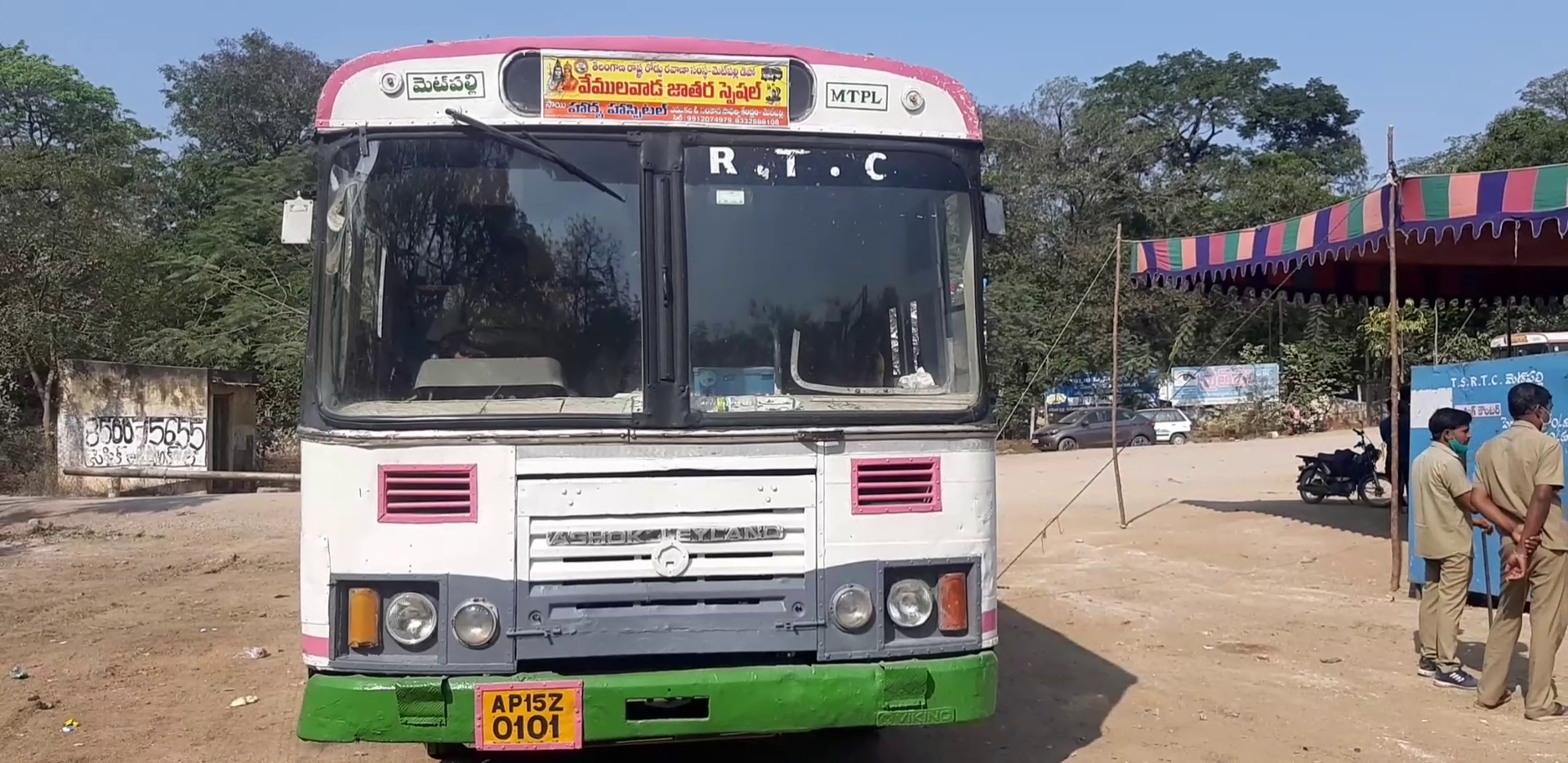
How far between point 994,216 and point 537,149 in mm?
1758

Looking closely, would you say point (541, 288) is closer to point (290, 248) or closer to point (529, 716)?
point (529, 716)

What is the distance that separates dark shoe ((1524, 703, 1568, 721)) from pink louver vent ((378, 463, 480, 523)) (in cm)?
547

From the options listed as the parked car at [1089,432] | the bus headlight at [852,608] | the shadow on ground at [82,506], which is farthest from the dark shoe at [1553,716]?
the parked car at [1089,432]

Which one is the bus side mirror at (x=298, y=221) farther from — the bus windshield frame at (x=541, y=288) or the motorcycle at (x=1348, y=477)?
the motorcycle at (x=1348, y=477)

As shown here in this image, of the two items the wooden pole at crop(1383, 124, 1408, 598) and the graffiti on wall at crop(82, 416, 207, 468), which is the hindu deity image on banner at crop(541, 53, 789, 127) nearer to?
the wooden pole at crop(1383, 124, 1408, 598)

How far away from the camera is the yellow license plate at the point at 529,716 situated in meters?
4.27

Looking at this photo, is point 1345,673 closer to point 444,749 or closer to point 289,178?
point 444,749

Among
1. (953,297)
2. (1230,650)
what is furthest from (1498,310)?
(953,297)

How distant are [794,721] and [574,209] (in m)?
1.94

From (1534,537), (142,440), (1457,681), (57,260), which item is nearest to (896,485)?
(1534,537)

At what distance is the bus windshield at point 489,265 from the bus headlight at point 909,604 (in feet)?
3.90

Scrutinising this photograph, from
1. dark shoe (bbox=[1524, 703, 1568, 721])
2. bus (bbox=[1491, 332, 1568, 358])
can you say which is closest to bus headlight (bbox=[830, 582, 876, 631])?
dark shoe (bbox=[1524, 703, 1568, 721])

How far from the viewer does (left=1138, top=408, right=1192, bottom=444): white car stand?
1384 inches

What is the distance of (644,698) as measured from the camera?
4281 millimetres
